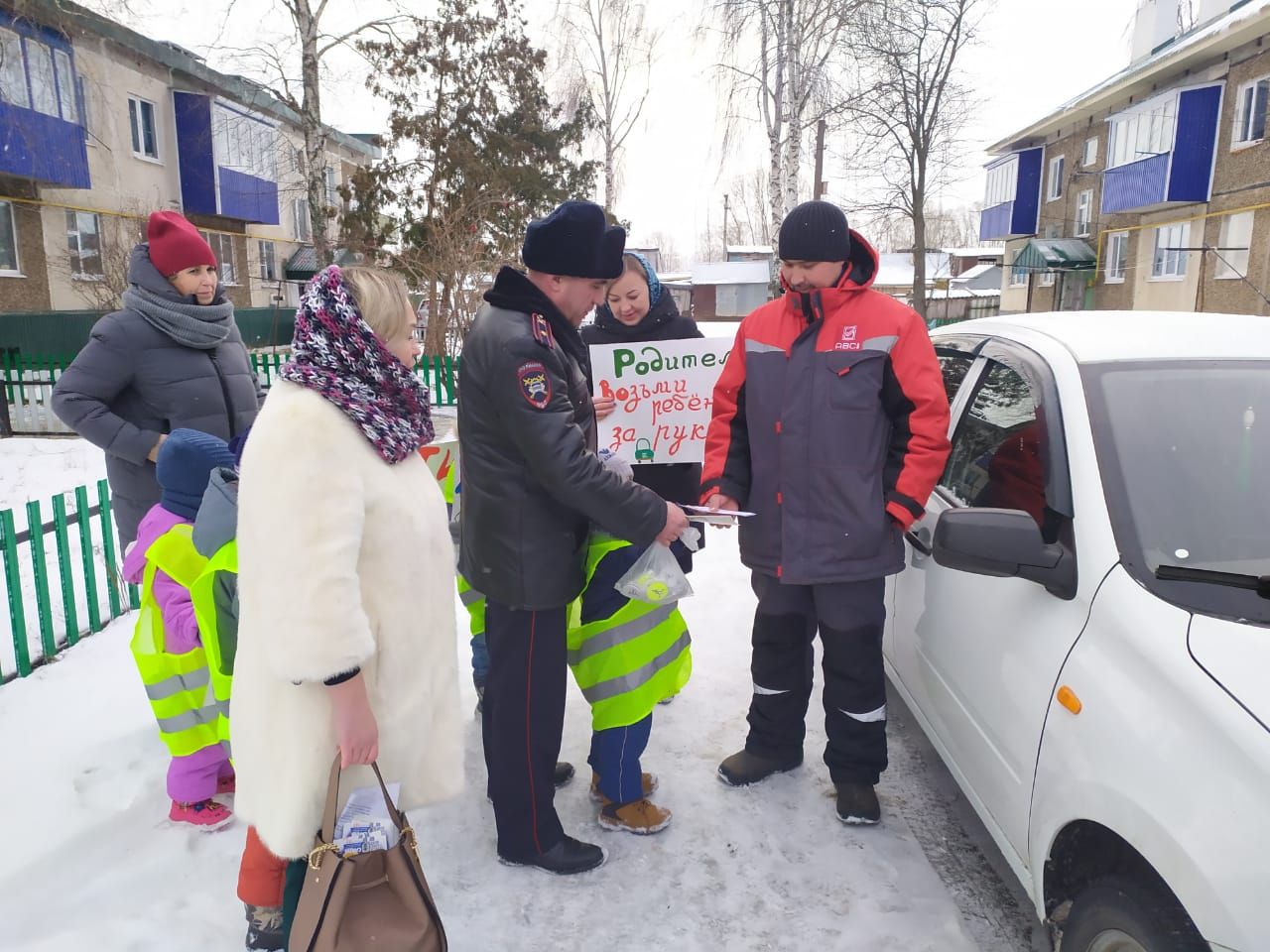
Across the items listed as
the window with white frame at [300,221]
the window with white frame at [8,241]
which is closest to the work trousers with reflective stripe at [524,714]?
the window with white frame at [8,241]

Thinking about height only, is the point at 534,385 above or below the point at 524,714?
above

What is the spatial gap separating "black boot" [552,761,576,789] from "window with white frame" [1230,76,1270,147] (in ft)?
81.9

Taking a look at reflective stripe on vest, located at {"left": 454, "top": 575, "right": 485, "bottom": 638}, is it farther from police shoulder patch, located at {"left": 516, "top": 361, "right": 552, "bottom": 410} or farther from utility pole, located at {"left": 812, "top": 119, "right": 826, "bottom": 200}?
utility pole, located at {"left": 812, "top": 119, "right": 826, "bottom": 200}

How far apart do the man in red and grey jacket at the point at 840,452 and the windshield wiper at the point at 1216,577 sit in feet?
3.15

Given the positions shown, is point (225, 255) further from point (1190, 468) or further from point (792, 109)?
point (1190, 468)

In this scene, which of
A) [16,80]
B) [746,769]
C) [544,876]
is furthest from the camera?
[16,80]

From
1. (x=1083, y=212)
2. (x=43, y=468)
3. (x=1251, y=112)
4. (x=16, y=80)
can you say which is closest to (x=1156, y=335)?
(x=43, y=468)

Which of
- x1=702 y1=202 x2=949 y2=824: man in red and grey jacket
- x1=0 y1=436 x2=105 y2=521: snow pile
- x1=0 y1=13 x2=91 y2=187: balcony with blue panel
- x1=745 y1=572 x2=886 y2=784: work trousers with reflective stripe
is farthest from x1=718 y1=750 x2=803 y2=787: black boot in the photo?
x1=0 y1=13 x2=91 y2=187: balcony with blue panel

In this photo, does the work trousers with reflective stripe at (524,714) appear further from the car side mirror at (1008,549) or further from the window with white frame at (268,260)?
the window with white frame at (268,260)

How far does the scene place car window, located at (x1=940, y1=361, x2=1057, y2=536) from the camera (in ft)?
7.78

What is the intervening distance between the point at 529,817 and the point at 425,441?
138 cm

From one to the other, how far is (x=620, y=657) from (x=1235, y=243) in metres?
25.3

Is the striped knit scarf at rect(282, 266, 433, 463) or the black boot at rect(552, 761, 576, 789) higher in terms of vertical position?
the striped knit scarf at rect(282, 266, 433, 463)

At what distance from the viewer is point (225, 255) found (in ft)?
87.9
